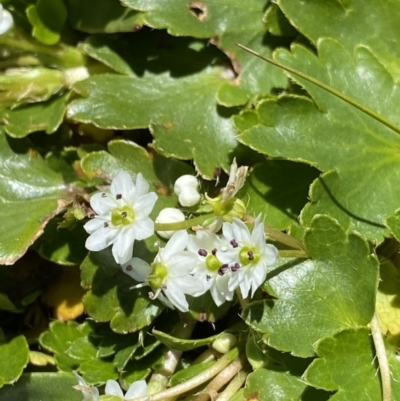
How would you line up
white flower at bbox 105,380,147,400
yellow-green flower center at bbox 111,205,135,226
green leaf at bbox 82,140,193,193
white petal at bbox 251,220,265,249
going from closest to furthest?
1. white petal at bbox 251,220,265,249
2. yellow-green flower center at bbox 111,205,135,226
3. white flower at bbox 105,380,147,400
4. green leaf at bbox 82,140,193,193

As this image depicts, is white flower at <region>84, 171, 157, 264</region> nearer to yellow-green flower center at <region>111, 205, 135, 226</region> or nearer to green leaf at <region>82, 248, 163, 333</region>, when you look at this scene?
yellow-green flower center at <region>111, 205, 135, 226</region>

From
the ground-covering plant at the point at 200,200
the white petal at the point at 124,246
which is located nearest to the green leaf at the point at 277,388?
the ground-covering plant at the point at 200,200

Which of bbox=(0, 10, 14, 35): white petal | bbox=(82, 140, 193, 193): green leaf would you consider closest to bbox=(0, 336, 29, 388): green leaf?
bbox=(82, 140, 193, 193): green leaf

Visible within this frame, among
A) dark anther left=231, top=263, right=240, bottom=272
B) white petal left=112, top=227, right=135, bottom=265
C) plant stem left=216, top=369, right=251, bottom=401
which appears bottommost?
plant stem left=216, top=369, right=251, bottom=401

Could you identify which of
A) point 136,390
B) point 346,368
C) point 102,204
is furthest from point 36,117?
point 346,368

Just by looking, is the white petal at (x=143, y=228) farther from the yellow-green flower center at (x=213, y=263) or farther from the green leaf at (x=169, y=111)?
the green leaf at (x=169, y=111)
